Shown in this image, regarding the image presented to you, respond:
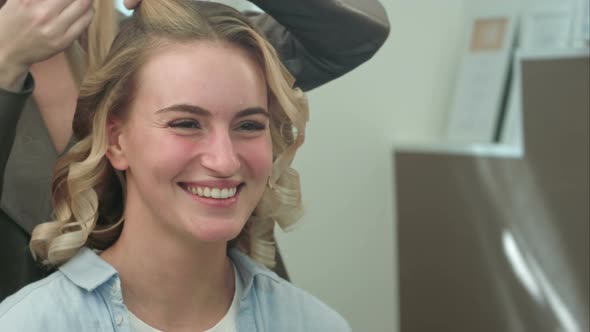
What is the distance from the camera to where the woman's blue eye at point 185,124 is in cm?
102

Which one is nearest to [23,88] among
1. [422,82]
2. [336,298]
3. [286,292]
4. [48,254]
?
[48,254]

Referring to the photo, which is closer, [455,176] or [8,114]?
[8,114]

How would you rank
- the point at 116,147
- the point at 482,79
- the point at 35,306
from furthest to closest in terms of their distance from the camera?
the point at 482,79, the point at 116,147, the point at 35,306

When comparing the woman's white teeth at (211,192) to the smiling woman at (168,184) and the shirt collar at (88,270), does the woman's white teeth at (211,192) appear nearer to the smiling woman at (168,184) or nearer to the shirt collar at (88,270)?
the smiling woman at (168,184)

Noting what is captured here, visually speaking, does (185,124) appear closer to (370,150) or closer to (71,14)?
(71,14)

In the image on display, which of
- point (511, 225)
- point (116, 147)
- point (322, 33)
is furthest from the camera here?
point (511, 225)

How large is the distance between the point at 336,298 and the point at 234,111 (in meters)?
1.57

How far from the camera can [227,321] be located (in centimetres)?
112

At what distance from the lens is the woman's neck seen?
41.9 inches

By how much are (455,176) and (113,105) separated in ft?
5.62

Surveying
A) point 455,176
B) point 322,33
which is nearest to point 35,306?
point 322,33

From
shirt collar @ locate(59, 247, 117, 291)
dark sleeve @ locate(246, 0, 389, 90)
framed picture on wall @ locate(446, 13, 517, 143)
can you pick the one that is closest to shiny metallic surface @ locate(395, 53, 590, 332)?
framed picture on wall @ locate(446, 13, 517, 143)

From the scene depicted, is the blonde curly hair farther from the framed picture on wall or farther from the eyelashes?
the framed picture on wall

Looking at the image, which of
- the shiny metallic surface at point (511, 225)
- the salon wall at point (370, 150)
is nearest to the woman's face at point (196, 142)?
the salon wall at point (370, 150)
